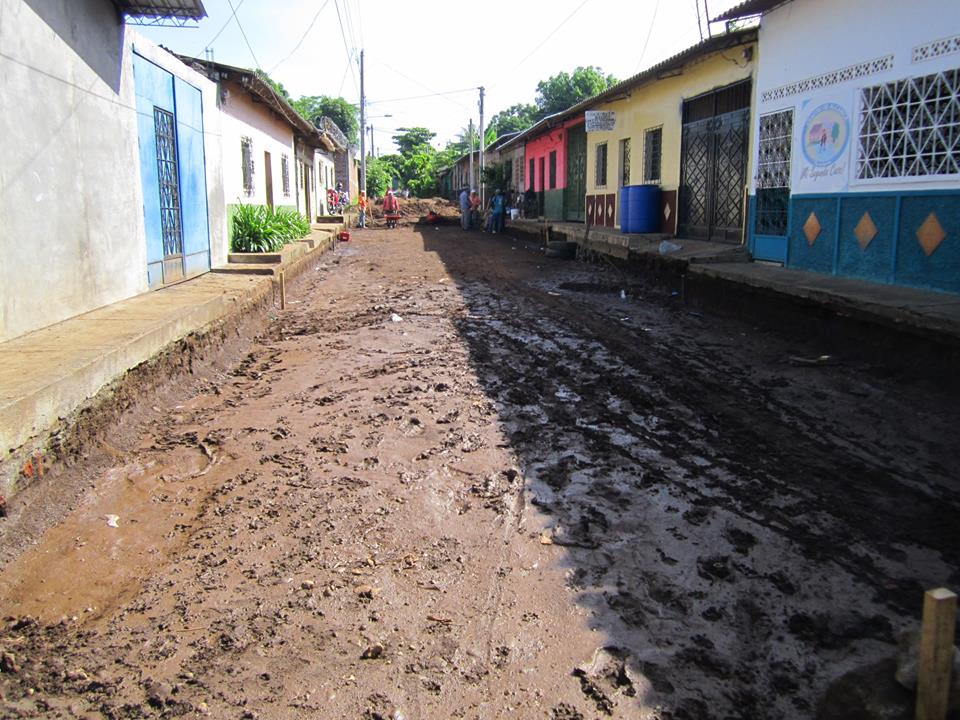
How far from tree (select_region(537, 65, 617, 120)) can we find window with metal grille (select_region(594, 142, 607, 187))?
3920 cm

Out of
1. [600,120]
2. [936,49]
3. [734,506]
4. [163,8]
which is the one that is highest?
[600,120]

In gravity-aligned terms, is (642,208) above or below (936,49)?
below

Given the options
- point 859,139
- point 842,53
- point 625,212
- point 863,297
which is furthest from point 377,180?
point 863,297

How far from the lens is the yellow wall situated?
12.1m

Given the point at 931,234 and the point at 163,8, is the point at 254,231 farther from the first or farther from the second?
the point at 931,234

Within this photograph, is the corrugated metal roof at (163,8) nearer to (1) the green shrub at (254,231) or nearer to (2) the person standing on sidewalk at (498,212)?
(1) the green shrub at (254,231)

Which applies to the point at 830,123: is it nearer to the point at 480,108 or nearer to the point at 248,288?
the point at 248,288

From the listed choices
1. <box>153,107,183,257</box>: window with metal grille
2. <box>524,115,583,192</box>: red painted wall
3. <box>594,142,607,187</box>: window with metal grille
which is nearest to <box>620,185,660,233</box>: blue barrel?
<box>594,142,607,187</box>: window with metal grille

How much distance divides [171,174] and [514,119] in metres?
59.9

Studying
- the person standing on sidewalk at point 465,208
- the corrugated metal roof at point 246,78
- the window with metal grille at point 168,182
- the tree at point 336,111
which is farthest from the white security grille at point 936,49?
the tree at point 336,111

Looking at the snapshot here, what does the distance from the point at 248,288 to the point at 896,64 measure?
764 centimetres

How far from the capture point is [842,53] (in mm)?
8984

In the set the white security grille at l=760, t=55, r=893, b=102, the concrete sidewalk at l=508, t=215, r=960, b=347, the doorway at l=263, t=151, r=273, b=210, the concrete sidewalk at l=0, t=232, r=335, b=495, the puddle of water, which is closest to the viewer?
the puddle of water

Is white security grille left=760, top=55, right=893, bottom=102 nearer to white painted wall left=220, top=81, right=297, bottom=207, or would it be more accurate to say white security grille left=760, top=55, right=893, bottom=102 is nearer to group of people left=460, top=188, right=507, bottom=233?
white painted wall left=220, top=81, right=297, bottom=207
